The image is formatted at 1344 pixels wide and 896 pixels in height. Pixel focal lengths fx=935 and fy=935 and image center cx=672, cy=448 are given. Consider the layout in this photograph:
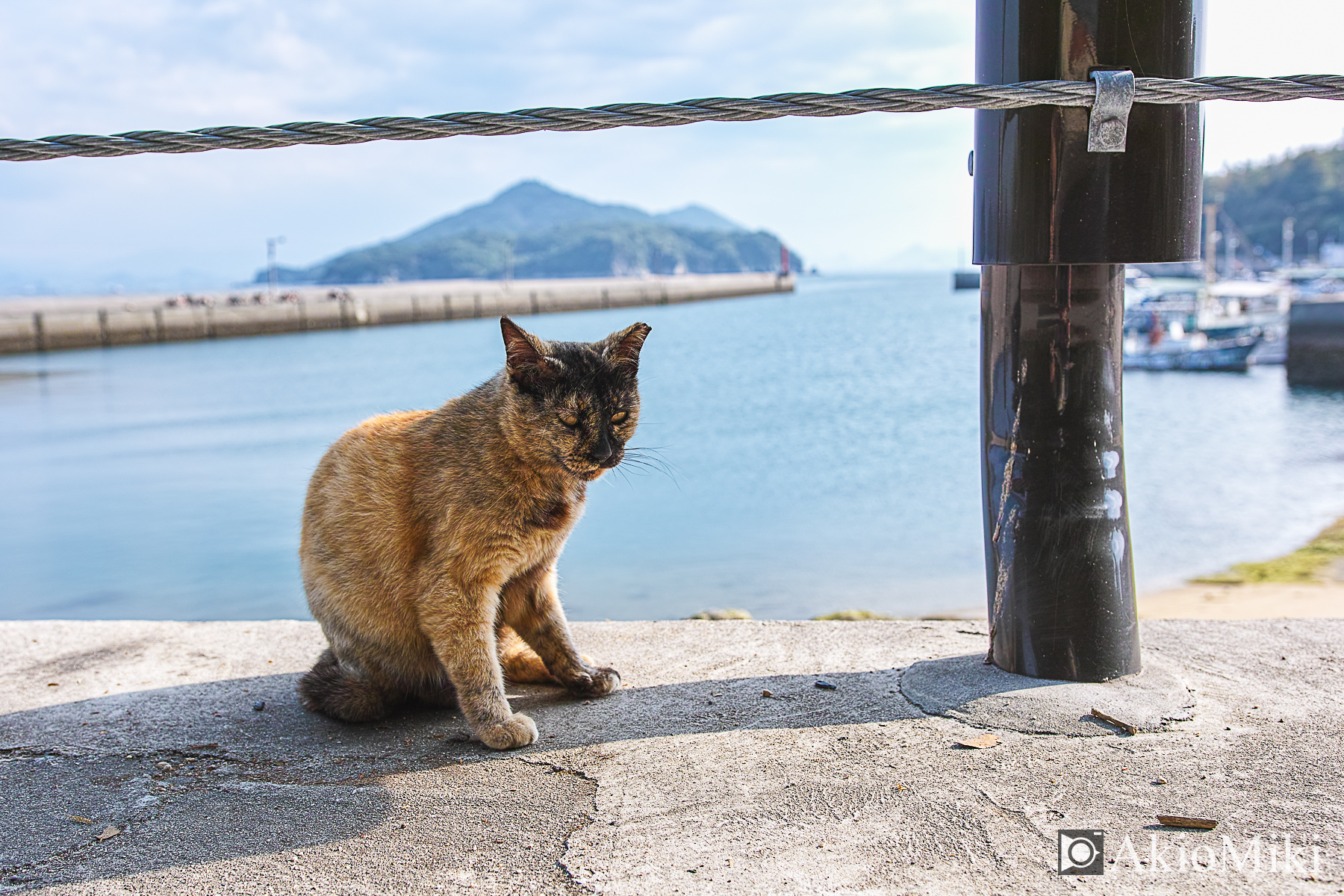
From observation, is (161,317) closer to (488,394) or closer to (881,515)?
(881,515)

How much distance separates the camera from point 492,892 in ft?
6.99

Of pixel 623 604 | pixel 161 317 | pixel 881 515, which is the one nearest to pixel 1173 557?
pixel 881 515

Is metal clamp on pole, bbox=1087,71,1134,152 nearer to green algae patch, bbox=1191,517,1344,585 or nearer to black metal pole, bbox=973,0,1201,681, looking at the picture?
black metal pole, bbox=973,0,1201,681

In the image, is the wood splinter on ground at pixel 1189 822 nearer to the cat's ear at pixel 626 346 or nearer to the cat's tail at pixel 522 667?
the cat's ear at pixel 626 346

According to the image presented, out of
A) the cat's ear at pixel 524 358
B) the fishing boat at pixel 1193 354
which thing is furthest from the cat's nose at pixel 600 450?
the fishing boat at pixel 1193 354

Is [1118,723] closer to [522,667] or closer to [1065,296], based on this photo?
[1065,296]

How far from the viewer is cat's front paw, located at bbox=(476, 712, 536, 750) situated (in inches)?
114

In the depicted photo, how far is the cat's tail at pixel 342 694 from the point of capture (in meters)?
3.14

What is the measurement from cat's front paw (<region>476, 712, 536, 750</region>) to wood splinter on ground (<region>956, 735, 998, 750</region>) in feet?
4.29

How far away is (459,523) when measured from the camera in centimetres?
299

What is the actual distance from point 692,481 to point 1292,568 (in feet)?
35.2

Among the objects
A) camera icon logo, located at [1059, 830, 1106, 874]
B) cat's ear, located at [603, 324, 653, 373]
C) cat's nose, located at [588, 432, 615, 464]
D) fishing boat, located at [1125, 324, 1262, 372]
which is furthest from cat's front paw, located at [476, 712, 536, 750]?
fishing boat, located at [1125, 324, 1262, 372]

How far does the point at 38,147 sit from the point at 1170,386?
123ft

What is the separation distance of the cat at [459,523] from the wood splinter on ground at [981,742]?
1313 mm
